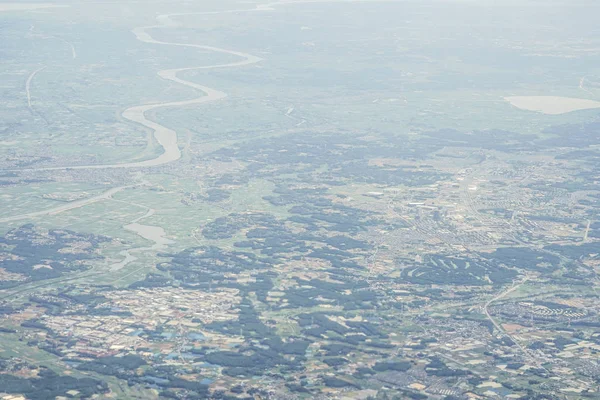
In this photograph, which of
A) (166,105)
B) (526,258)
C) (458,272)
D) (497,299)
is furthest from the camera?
(166,105)

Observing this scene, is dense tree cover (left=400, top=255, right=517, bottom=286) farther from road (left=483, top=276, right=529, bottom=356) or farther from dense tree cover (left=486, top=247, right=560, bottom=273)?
dense tree cover (left=486, top=247, right=560, bottom=273)

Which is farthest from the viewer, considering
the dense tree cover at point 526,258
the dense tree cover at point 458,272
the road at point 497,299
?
the dense tree cover at point 526,258

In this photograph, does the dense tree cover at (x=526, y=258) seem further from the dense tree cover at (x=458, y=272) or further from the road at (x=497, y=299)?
the road at (x=497, y=299)

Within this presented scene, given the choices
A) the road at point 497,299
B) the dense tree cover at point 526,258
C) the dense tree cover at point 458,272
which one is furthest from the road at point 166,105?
the road at point 497,299

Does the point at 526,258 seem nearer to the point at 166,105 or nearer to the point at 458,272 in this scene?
the point at 458,272

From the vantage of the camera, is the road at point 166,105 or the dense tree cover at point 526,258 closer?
the dense tree cover at point 526,258

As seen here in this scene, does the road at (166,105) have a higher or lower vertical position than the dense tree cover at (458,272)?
lower

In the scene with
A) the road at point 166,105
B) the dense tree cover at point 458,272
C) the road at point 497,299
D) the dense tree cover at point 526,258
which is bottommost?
the road at point 166,105

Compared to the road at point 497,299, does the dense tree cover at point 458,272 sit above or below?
below

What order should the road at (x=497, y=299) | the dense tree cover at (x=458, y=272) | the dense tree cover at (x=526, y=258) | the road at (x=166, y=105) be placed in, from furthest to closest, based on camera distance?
the road at (x=166, y=105)
the dense tree cover at (x=526, y=258)
the dense tree cover at (x=458, y=272)
the road at (x=497, y=299)

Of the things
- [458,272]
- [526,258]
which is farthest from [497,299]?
[526,258]

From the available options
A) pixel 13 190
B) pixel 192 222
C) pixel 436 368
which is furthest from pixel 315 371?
pixel 13 190
